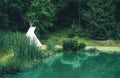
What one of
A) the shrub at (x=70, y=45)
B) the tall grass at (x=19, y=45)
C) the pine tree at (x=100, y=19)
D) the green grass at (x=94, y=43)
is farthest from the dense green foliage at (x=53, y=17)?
the tall grass at (x=19, y=45)

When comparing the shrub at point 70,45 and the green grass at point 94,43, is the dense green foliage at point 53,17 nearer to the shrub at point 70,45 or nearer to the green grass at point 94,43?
the green grass at point 94,43

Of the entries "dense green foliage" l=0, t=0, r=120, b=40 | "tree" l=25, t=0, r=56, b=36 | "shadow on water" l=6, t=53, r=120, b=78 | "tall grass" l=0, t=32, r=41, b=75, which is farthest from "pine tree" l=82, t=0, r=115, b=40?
"tall grass" l=0, t=32, r=41, b=75

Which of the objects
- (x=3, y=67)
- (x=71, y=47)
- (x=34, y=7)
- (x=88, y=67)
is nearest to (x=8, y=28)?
(x=34, y=7)

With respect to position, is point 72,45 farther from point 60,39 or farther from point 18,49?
point 18,49

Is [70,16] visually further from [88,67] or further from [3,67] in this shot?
[3,67]

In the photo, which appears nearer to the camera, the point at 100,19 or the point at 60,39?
the point at 60,39

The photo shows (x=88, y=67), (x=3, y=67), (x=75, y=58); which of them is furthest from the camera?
(x=75, y=58)

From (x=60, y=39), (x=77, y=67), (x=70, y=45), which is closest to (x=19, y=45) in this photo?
(x=77, y=67)
